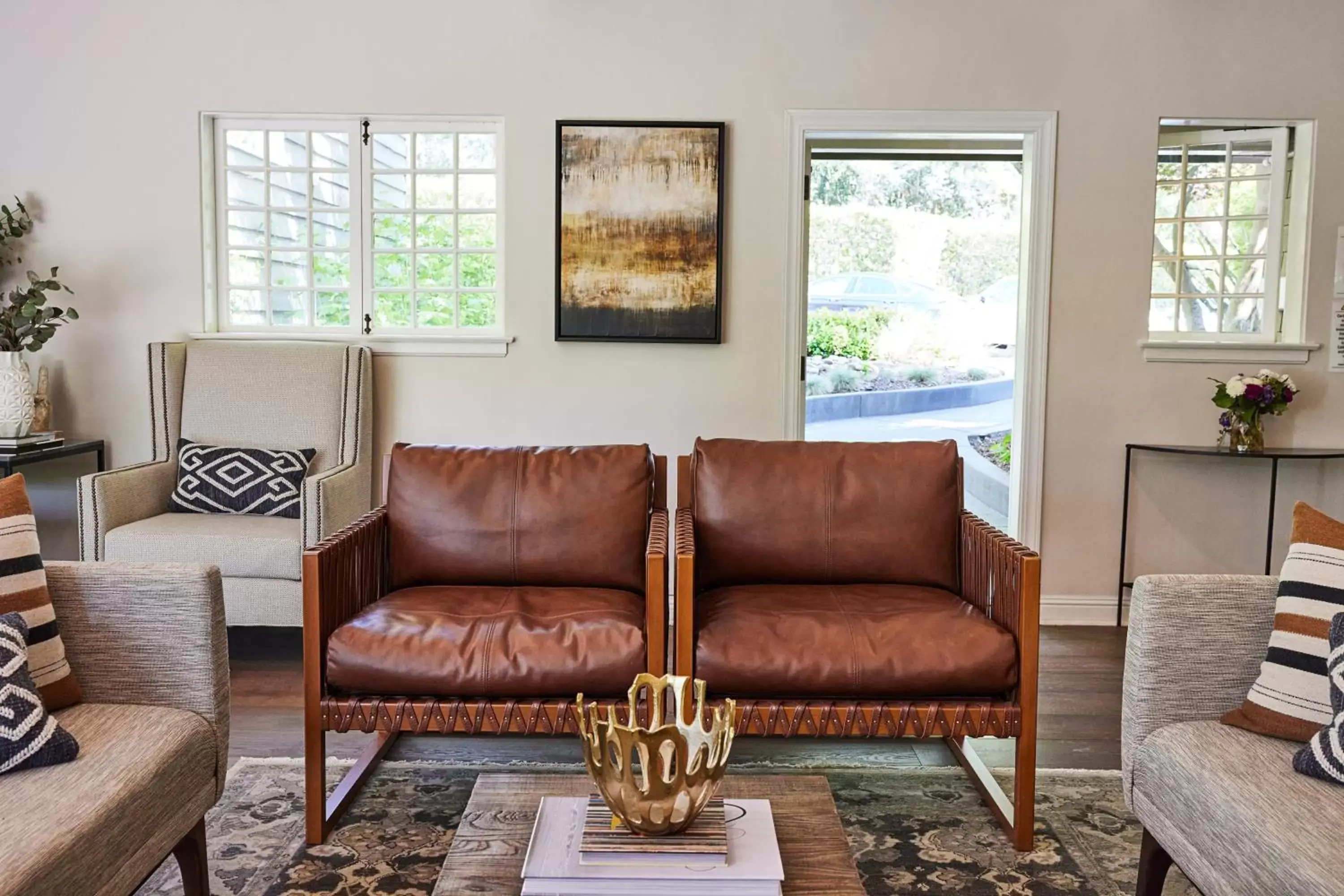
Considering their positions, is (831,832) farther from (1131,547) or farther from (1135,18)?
(1135,18)

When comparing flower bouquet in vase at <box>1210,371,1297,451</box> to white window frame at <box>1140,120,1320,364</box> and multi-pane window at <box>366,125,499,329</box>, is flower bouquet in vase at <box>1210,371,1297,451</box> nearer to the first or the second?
white window frame at <box>1140,120,1320,364</box>

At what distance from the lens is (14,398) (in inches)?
144

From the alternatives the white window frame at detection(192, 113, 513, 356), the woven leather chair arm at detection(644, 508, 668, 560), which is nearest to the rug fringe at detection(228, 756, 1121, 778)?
the woven leather chair arm at detection(644, 508, 668, 560)

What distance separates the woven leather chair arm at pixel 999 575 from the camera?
7.19 ft

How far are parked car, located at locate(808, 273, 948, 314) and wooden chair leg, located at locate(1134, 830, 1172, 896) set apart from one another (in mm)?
5057

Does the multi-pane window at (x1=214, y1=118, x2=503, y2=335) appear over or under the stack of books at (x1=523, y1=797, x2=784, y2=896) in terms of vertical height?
over

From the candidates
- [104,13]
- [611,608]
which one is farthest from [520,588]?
[104,13]

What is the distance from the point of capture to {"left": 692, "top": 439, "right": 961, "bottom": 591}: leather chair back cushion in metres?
2.69

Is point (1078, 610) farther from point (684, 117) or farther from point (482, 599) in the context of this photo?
point (482, 599)

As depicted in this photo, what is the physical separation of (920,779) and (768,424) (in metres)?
1.77

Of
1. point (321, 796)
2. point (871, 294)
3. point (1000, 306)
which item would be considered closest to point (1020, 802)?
point (321, 796)

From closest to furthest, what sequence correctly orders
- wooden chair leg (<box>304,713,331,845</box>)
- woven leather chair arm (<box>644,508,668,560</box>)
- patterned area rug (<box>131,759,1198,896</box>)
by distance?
patterned area rug (<box>131,759,1198,896</box>) → wooden chair leg (<box>304,713,331,845</box>) → woven leather chair arm (<box>644,508,668,560</box>)

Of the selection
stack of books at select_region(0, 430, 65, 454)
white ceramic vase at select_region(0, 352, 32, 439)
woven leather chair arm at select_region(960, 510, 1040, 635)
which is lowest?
woven leather chair arm at select_region(960, 510, 1040, 635)

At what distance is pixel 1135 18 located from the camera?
3895mm
